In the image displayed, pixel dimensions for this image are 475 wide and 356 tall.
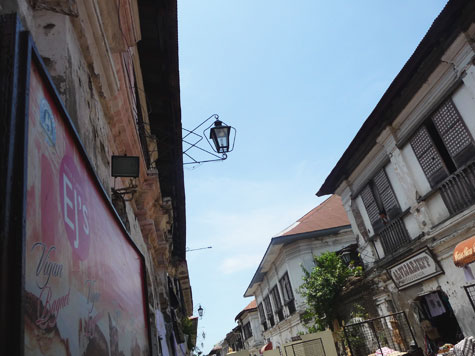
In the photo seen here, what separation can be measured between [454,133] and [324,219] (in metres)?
12.0

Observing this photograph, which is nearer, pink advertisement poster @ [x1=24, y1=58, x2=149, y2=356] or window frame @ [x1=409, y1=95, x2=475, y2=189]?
pink advertisement poster @ [x1=24, y1=58, x2=149, y2=356]

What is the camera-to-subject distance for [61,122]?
1627 mm

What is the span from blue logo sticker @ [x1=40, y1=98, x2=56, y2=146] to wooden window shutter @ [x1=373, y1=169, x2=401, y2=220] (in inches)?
397

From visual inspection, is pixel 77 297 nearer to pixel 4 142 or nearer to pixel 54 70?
pixel 4 142

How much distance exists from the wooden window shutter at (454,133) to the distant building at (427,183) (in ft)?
0.07

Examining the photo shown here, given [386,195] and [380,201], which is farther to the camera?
[380,201]

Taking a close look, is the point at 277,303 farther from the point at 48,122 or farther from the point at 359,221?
the point at 48,122

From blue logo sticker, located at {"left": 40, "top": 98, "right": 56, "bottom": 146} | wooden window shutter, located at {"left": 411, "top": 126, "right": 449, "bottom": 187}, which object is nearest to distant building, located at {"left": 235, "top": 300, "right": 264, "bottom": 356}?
wooden window shutter, located at {"left": 411, "top": 126, "right": 449, "bottom": 187}

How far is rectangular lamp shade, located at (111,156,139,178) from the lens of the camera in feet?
12.0

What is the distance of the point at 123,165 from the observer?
3709 millimetres

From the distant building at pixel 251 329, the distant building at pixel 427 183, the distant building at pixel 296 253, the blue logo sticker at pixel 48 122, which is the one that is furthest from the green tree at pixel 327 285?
the distant building at pixel 251 329

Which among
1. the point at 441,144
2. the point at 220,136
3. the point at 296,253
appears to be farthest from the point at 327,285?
the point at 220,136

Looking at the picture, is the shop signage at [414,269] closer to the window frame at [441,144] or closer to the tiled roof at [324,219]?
the window frame at [441,144]

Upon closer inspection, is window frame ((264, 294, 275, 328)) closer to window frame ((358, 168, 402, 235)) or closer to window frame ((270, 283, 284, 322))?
window frame ((270, 283, 284, 322))
